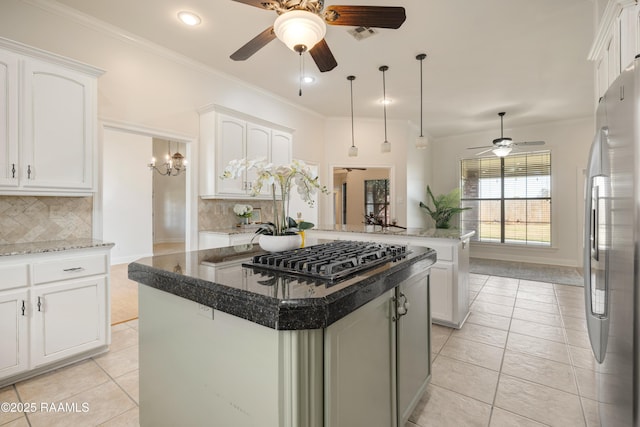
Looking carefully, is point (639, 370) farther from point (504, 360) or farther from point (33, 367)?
point (33, 367)

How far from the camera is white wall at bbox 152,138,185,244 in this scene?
7840 mm

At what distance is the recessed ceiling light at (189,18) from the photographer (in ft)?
8.81

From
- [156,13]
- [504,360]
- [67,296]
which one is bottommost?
[504,360]

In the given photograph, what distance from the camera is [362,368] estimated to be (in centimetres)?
114

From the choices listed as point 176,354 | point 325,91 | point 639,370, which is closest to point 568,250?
point 325,91

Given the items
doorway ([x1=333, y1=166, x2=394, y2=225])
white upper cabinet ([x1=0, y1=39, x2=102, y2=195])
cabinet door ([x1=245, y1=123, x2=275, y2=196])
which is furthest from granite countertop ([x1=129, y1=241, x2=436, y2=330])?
doorway ([x1=333, y1=166, x2=394, y2=225])

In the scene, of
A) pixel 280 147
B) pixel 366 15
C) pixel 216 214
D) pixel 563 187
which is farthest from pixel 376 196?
pixel 366 15

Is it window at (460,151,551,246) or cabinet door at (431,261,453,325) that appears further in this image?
window at (460,151,551,246)

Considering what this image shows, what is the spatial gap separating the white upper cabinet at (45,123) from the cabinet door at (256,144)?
5.57 ft

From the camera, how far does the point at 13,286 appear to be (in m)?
1.93

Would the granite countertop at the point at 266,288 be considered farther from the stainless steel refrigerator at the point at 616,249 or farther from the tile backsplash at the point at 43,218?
the tile backsplash at the point at 43,218

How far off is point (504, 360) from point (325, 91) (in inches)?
157

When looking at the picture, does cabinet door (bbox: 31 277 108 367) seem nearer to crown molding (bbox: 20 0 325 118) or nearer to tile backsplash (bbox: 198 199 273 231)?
tile backsplash (bbox: 198 199 273 231)

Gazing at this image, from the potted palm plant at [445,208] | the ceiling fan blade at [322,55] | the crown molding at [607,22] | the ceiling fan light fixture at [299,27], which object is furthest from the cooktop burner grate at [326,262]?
the potted palm plant at [445,208]
